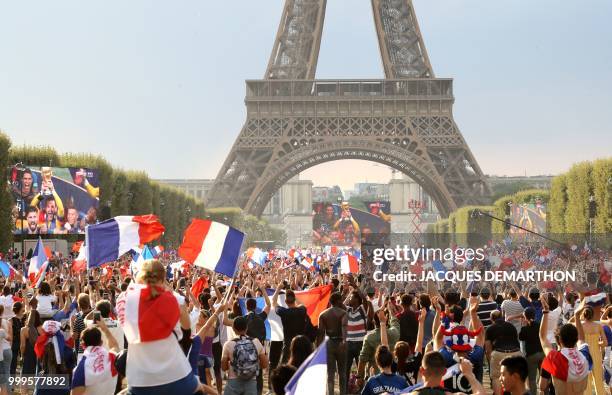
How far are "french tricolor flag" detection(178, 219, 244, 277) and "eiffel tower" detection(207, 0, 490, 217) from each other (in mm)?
63293

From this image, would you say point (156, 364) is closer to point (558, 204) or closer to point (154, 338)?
point (154, 338)

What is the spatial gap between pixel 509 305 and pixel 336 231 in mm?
76986

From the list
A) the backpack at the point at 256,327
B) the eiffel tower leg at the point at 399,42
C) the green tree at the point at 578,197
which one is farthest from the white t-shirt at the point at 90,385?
the eiffel tower leg at the point at 399,42

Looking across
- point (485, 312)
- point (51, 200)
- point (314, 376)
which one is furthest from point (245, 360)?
point (51, 200)

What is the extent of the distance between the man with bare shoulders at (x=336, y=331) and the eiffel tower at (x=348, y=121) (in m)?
61.3

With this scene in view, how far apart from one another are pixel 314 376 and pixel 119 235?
24.2ft

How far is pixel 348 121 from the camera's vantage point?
258 ft

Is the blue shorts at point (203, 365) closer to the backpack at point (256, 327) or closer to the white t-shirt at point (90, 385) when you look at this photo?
the backpack at point (256, 327)

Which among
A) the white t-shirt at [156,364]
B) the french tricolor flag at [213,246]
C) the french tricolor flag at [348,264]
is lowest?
the french tricolor flag at [348,264]

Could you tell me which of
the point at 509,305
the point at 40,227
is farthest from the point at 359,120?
the point at 509,305

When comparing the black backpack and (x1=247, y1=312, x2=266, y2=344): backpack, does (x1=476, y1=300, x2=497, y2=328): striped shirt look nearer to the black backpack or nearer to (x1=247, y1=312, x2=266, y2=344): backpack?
(x1=247, y1=312, x2=266, y2=344): backpack

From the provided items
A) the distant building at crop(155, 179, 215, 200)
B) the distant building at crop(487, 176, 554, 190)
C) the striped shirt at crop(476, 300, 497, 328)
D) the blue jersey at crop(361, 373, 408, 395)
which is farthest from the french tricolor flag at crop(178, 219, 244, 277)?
the distant building at crop(155, 179, 215, 200)

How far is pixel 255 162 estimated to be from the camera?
2958 inches

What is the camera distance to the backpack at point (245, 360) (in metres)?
8.91
